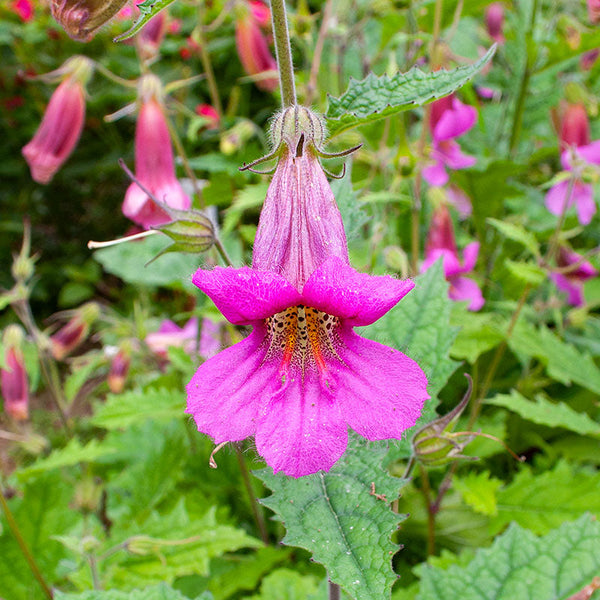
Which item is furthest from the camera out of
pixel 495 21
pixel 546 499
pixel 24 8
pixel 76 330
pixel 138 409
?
pixel 24 8

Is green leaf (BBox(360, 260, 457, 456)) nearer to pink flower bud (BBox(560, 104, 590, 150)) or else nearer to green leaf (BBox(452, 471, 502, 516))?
green leaf (BBox(452, 471, 502, 516))

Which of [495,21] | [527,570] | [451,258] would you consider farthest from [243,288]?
[495,21]

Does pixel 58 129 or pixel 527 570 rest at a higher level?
pixel 58 129

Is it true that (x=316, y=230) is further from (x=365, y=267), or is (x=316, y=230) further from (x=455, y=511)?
(x=455, y=511)

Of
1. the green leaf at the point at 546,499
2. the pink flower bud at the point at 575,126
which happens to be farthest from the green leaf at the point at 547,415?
the pink flower bud at the point at 575,126

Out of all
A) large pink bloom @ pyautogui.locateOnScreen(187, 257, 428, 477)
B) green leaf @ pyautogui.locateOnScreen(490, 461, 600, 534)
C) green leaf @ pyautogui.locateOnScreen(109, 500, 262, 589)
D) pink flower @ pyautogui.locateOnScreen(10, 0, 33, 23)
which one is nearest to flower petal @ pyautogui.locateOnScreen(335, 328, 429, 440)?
large pink bloom @ pyautogui.locateOnScreen(187, 257, 428, 477)

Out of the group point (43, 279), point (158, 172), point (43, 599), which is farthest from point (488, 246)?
point (43, 279)

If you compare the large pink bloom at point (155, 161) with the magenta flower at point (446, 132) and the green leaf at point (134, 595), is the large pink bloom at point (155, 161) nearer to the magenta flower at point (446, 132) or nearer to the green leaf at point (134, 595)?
the magenta flower at point (446, 132)

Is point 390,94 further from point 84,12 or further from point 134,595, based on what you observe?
point 134,595
